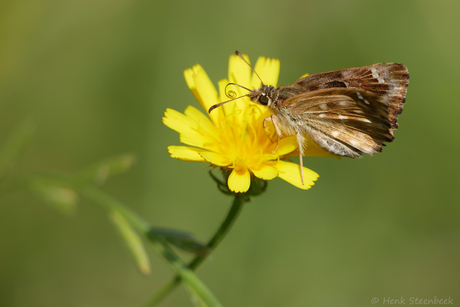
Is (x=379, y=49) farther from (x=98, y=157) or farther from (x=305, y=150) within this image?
(x=98, y=157)

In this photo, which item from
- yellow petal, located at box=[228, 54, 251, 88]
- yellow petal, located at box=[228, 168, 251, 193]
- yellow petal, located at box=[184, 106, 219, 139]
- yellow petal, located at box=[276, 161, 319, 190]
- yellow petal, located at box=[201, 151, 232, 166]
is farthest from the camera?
yellow petal, located at box=[228, 54, 251, 88]

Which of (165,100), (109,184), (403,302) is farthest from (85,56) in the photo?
(403,302)

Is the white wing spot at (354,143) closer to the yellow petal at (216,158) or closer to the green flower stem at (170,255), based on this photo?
the yellow petal at (216,158)

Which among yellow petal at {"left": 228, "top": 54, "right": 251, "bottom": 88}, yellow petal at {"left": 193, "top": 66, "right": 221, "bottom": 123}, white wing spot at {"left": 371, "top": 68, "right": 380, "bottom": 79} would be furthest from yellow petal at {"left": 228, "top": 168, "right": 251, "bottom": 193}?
white wing spot at {"left": 371, "top": 68, "right": 380, "bottom": 79}

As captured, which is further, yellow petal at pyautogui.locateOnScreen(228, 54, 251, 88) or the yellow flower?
yellow petal at pyautogui.locateOnScreen(228, 54, 251, 88)

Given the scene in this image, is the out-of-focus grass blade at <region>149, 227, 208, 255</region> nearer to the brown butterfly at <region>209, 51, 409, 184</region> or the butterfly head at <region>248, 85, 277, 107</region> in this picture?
the brown butterfly at <region>209, 51, 409, 184</region>

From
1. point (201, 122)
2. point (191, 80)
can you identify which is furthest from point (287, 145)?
point (191, 80)

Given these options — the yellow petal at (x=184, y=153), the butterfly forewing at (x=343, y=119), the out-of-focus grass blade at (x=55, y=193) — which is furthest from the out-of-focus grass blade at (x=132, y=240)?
the butterfly forewing at (x=343, y=119)
